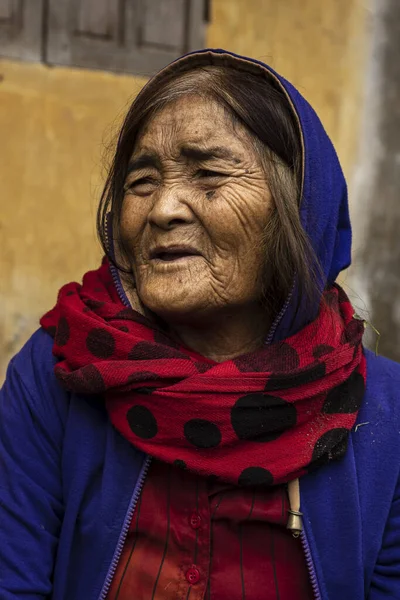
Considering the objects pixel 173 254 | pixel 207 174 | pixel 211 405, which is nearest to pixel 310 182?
pixel 207 174

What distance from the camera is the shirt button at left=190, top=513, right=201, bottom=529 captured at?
2027 millimetres

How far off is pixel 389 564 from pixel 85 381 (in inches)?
35.0

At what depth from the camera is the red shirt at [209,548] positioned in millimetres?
2029

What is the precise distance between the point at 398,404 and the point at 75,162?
2.03 m

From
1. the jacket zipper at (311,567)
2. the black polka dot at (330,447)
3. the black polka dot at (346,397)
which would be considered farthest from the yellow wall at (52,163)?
the jacket zipper at (311,567)

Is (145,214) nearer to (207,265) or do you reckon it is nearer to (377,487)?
(207,265)

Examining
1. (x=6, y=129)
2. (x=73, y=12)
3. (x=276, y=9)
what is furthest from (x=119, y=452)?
(x=276, y=9)

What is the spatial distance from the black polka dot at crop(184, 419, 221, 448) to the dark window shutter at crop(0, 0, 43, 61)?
2.13 m

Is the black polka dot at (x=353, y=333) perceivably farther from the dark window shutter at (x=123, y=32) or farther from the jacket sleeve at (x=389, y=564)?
→ the dark window shutter at (x=123, y=32)

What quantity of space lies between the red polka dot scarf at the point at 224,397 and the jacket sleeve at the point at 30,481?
110 mm

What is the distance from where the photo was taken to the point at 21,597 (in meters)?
2.02

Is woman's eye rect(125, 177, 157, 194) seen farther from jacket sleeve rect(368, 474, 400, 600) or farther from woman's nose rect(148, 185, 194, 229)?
jacket sleeve rect(368, 474, 400, 600)

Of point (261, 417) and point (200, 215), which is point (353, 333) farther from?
point (200, 215)

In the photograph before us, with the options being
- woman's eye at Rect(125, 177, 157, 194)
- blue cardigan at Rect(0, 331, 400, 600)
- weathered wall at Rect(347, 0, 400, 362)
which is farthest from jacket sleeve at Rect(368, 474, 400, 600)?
weathered wall at Rect(347, 0, 400, 362)
